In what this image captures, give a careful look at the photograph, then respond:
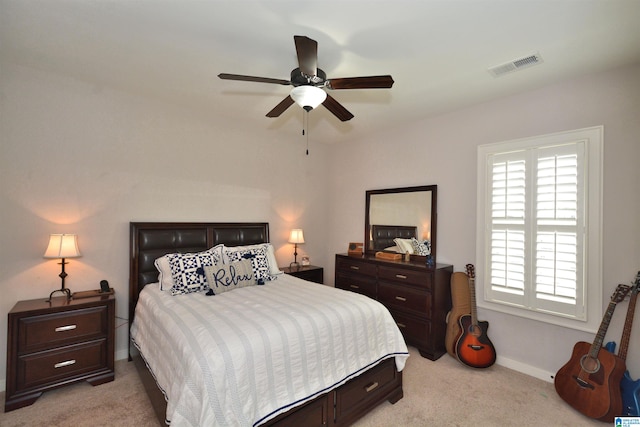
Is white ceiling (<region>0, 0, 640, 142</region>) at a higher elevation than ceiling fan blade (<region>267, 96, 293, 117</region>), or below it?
higher

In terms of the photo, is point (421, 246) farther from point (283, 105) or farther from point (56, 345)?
point (56, 345)

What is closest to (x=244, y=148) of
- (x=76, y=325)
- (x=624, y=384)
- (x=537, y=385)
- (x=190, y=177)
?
(x=190, y=177)

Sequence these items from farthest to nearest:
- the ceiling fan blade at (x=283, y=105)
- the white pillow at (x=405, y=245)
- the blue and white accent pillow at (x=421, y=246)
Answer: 1. the white pillow at (x=405, y=245)
2. the blue and white accent pillow at (x=421, y=246)
3. the ceiling fan blade at (x=283, y=105)

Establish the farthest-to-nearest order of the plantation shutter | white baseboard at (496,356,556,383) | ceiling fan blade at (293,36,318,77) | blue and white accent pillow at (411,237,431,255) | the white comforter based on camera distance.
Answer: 1. blue and white accent pillow at (411,237,431,255)
2. white baseboard at (496,356,556,383)
3. the plantation shutter
4. ceiling fan blade at (293,36,318,77)
5. the white comforter

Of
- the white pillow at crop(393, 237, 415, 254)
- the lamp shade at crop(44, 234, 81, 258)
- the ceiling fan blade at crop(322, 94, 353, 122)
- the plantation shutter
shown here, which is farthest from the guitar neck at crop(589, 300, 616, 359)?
the lamp shade at crop(44, 234, 81, 258)

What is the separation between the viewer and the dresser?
313 centimetres

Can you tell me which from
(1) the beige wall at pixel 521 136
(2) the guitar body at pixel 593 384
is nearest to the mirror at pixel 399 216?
(1) the beige wall at pixel 521 136

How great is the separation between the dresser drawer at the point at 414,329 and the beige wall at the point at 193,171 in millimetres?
681

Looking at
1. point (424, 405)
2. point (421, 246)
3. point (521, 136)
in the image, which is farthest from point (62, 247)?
point (521, 136)

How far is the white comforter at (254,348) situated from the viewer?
152cm

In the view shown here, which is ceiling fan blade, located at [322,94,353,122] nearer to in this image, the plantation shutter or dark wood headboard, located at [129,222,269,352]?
the plantation shutter

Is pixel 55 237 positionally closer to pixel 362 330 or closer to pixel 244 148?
pixel 244 148

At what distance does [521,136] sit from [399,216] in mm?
1629

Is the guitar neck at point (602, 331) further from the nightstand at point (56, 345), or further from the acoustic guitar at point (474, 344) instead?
the nightstand at point (56, 345)
